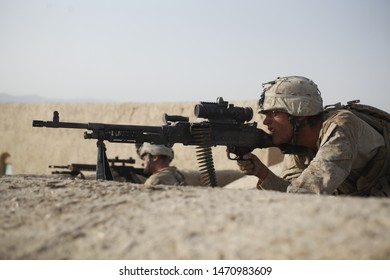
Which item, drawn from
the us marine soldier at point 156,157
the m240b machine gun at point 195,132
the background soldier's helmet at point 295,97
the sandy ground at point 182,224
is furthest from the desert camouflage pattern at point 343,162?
the us marine soldier at point 156,157

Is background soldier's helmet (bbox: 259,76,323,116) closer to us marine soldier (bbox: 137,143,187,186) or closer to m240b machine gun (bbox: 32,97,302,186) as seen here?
m240b machine gun (bbox: 32,97,302,186)

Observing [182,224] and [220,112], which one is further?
[220,112]

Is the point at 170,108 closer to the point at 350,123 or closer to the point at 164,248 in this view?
the point at 350,123

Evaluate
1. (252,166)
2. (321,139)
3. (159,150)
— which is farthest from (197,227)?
(159,150)

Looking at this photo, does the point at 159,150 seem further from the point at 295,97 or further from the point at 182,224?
the point at 182,224

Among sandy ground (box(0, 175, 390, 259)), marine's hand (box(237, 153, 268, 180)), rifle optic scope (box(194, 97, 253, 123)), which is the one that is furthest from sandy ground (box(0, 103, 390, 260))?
marine's hand (box(237, 153, 268, 180))

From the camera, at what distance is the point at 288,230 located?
161 centimetres

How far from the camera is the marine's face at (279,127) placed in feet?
13.4

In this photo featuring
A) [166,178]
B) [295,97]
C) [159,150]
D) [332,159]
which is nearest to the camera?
[332,159]

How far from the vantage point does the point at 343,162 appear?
3.36 meters

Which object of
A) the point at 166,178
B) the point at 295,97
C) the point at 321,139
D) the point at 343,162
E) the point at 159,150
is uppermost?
the point at 295,97

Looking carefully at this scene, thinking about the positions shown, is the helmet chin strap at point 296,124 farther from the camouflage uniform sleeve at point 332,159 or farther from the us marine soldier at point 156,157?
the us marine soldier at point 156,157

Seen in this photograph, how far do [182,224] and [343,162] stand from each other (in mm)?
1949

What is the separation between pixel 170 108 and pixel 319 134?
1051 centimetres
